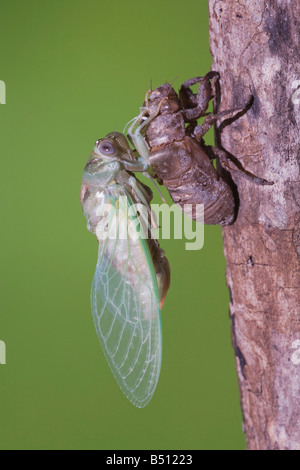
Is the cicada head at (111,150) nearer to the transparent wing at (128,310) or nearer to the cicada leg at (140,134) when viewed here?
the cicada leg at (140,134)

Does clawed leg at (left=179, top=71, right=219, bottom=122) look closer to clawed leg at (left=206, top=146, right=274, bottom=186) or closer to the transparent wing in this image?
clawed leg at (left=206, top=146, right=274, bottom=186)

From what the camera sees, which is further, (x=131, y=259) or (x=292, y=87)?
(x=131, y=259)

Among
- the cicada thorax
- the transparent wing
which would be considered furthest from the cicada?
the cicada thorax

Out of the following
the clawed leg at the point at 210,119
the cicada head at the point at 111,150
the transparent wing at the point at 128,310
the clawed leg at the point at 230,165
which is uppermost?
the clawed leg at the point at 210,119

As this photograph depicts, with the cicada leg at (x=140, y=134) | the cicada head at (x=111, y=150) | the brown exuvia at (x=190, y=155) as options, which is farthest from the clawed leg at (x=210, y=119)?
the cicada head at (x=111, y=150)

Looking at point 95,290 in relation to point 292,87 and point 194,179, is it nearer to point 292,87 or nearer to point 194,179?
point 194,179
